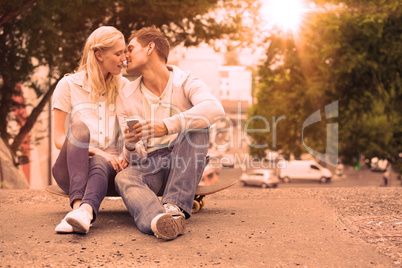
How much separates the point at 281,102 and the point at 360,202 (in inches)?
540

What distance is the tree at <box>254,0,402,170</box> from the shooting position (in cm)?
1459

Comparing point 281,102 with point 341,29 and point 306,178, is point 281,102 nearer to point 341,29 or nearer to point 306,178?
point 341,29

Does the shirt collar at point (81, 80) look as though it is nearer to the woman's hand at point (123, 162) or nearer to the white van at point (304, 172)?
the woman's hand at point (123, 162)

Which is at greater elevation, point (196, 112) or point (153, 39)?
point (153, 39)

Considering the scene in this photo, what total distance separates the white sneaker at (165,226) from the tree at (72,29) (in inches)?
358

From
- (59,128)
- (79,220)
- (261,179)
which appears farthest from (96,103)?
(261,179)

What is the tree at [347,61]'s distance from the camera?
14.6 m

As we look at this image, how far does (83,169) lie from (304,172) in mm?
38587

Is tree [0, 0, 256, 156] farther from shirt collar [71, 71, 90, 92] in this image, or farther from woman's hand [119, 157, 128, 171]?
woman's hand [119, 157, 128, 171]

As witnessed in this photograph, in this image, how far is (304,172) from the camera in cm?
4103

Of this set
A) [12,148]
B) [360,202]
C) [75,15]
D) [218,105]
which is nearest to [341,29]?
[75,15]

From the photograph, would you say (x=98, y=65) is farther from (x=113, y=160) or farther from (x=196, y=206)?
(x=196, y=206)

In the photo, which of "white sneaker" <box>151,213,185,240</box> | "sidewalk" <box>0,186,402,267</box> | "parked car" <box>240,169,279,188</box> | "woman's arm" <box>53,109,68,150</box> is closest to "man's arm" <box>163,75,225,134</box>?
"white sneaker" <box>151,213,185,240</box>

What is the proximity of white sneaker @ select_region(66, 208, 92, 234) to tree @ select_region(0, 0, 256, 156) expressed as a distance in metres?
8.84
